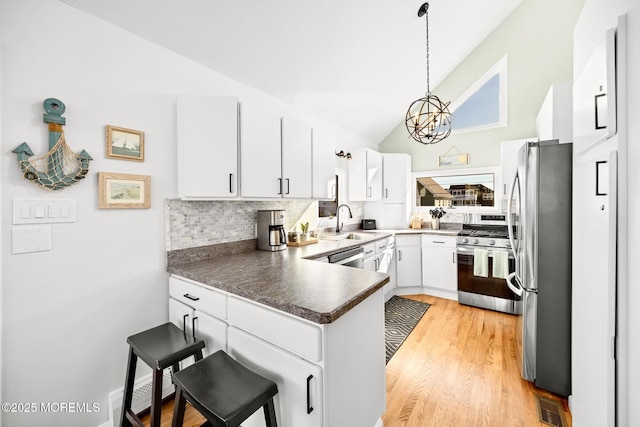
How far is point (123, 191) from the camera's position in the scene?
5.61ft

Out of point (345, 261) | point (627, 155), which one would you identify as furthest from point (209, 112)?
point (627, 155)

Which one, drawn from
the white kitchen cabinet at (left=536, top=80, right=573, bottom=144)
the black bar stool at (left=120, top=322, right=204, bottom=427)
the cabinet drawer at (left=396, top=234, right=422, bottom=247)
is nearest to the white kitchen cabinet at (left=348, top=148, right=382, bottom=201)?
the cabinet drawer at (left=396, top=234, right=422, bottom=247)

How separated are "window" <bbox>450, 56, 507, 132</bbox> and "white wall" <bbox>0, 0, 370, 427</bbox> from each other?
394cm

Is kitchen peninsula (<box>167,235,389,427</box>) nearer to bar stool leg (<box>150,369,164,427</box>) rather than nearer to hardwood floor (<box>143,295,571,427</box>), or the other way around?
bar stool leg (<box>150,369,164,427</box>)

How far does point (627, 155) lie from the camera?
896 millimetres

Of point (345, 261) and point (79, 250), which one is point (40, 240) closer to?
point (79, 250)

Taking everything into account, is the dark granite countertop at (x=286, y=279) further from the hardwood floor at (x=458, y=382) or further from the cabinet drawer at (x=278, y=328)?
the hardwood floor at (x=458, y=382)

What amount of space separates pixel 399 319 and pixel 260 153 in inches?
96.0

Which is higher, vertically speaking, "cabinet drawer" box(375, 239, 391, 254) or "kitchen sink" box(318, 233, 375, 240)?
"kitchen sink" box(318, 233, 375, 240)

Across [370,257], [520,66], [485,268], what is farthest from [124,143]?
[520,66]

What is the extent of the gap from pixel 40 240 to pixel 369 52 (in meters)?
3.09

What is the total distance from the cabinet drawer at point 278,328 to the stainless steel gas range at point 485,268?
2.97 m

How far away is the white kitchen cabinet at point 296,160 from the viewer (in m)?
2.37

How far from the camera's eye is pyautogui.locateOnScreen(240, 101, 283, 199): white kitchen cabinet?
2039 millimetres
